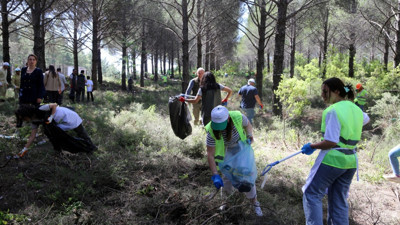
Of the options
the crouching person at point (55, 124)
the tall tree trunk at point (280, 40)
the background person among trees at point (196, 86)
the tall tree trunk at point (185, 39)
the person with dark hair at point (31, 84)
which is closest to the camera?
the crouching person at point (55, 124)

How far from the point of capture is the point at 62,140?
4.23m

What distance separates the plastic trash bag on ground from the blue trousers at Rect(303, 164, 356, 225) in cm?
54

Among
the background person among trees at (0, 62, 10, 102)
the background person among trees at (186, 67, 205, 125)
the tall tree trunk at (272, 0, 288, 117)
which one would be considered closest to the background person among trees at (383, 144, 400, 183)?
the background person among trees at (186, 67, 205, 125)

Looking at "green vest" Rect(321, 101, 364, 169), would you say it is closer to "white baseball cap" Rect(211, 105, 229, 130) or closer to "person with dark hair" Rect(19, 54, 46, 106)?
"white baseball cap" Rect(211, 105, 229, 130)

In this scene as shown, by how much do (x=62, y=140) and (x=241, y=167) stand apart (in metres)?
3.04

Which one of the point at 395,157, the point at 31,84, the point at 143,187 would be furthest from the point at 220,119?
the point at 31,84

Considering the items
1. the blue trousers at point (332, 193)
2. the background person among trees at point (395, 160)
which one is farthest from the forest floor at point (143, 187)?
the blue trousers at point (332, 193)

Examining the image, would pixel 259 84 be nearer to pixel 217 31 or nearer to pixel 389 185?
pixel 217 31

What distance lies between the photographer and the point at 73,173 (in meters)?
3.87

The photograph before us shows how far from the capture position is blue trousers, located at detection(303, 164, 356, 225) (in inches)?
91.0

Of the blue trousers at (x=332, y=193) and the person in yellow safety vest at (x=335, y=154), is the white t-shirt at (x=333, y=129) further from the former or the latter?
the blue trousers at (x=332, y=193)

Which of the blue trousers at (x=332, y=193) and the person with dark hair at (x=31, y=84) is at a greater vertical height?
the person with dark hair at (x=31, y=84)

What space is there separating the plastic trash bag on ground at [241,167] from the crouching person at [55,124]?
274cm

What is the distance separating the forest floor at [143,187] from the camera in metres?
2.88
